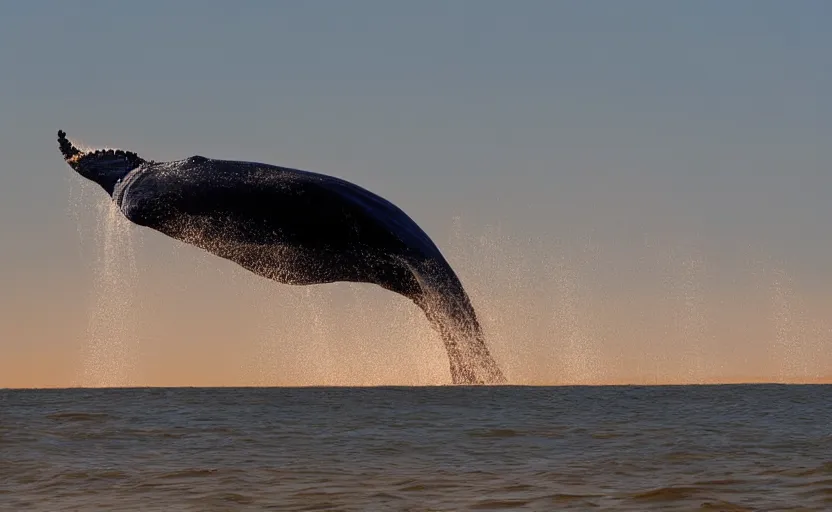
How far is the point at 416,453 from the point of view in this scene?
47.4 feet

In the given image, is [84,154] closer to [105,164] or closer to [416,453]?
[105,164]

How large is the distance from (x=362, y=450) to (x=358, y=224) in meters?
11.7

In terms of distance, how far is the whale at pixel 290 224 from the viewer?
2464 centimetres

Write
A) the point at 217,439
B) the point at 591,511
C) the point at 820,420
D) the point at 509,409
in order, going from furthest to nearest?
the point at 509,409, the point at 820,420, the point at 217,439, the point at 591,511

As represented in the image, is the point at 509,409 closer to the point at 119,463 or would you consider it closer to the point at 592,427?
the point at 592,427

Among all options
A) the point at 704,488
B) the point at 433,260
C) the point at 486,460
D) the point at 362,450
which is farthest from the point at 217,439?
the point at 433,260

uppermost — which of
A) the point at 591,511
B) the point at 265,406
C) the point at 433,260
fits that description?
the point at 433,260

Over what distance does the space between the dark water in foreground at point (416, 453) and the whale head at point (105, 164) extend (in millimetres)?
5024

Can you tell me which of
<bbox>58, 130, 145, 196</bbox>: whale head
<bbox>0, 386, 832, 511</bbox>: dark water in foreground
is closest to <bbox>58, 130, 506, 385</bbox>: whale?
<bbox>58, 130, 145, 196</bbox>: whale head

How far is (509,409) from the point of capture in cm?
2142

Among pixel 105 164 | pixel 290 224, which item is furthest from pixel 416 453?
pixel 105 164

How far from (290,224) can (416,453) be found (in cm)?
1168

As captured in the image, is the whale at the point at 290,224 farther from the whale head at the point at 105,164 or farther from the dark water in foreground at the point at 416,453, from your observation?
the dark water in foreground at the point at 416,453

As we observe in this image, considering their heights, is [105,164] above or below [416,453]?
above
